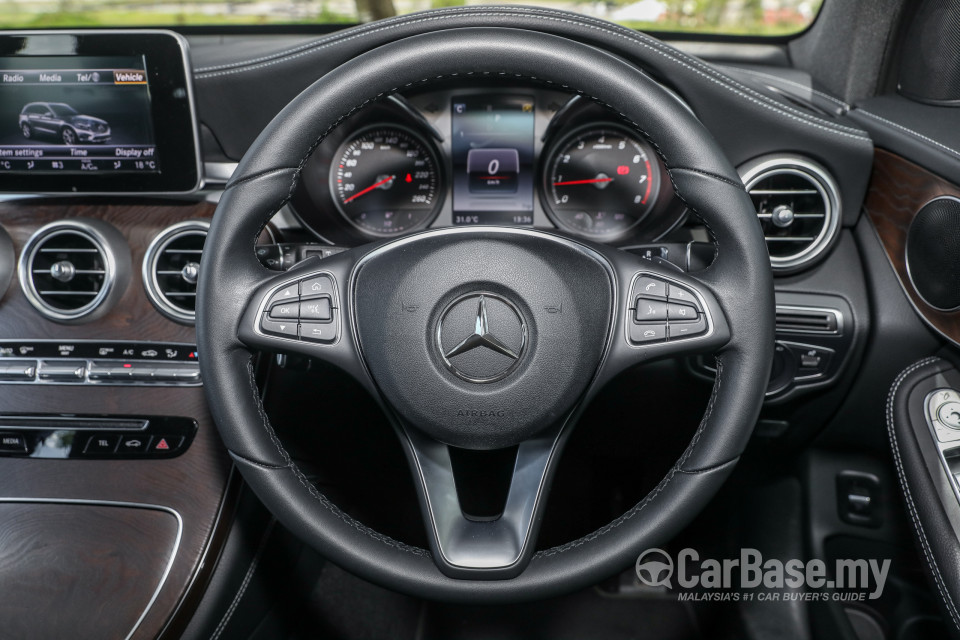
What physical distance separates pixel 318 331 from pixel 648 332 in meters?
0.44

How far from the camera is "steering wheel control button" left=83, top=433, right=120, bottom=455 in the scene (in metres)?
1.37

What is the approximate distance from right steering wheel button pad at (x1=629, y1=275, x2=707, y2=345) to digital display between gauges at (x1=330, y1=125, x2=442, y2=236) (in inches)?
25.1

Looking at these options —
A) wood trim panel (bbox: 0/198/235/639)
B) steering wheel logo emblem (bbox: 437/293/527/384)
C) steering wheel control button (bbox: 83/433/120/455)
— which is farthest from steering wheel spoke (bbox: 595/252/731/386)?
steering wheel control button (bbox: 83/433/120/455)

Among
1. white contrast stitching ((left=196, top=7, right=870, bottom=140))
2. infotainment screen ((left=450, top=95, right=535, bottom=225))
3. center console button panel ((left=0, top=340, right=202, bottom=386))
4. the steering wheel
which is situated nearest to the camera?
the steering wheel

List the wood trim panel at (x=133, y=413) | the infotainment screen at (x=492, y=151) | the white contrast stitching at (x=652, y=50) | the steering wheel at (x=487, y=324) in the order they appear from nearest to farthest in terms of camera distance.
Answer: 1. the steering wheel at (x=487, y=324)
2. the white contrast stitching at (x=652, y=50)
3. the wood trim panel at (x=133, y=413)
4. the infotainment screen at (x=492, y=151)

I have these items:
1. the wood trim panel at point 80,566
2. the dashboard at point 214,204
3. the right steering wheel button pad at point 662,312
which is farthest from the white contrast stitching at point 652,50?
the wood trim panel at point 80,566

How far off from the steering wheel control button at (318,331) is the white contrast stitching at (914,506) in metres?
0.99

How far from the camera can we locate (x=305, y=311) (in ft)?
3.31

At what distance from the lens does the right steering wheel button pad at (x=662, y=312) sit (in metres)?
0.98

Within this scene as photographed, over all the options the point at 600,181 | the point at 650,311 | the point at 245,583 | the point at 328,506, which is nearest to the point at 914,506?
the point at 650,311

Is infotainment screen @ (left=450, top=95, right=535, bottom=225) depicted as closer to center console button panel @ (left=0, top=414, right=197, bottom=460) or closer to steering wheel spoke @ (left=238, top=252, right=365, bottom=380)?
steering wheel spoke @ (left=238, top=252, right=365, bottom=380)

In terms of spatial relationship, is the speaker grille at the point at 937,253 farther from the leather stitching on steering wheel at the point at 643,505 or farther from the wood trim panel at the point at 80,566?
the wood trim panel at the point at 80,566

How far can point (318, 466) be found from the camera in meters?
1.49

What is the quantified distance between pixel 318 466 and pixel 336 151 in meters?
0.62
